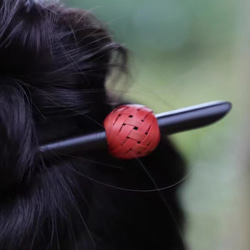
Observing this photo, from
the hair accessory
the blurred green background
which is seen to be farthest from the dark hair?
the blurred green background

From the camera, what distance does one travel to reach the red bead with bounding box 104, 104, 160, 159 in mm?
350

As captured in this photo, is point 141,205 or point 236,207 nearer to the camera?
point 141,205

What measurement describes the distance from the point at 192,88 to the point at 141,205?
54 centimetres

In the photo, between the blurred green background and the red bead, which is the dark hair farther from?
the blurred green background

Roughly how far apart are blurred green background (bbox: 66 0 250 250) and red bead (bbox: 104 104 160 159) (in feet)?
1.38

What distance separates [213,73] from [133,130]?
2.52 feet

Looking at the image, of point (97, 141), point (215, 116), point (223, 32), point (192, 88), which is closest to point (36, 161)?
point (97, 141)

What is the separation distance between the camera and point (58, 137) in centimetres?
36

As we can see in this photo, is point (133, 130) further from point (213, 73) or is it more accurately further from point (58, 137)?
point (213, 73)

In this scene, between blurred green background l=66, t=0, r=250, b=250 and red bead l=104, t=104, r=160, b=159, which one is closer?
red bead l=104, t=104, r=160, b=159

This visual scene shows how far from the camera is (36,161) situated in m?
0.36

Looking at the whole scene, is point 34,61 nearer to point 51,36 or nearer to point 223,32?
point 51,36

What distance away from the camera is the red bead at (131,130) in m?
0.35

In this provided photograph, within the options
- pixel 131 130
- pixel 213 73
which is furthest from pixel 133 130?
pixel 213 73
